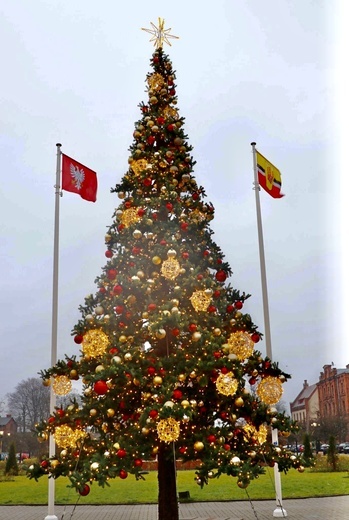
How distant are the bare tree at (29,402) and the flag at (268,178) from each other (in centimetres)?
3536

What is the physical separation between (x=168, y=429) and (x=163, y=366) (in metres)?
Answer: 1.24

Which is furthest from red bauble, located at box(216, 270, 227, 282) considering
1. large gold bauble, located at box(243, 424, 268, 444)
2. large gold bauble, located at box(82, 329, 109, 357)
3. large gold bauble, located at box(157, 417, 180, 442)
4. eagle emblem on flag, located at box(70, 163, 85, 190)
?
eagle emblem on flag, located at box(70, 163, 85, 190)

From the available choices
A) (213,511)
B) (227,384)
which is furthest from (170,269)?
(213,511)

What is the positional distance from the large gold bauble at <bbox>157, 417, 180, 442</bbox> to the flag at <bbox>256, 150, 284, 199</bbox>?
266 inches

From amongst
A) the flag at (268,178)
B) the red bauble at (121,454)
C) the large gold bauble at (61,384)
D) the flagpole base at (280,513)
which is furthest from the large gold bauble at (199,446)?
the flag at (268,178)

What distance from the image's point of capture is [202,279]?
8773 mm

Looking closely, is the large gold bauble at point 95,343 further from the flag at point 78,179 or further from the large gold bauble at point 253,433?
the flag at point 78,179

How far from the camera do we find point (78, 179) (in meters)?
11.6

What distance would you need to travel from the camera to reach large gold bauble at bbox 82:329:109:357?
8398mm

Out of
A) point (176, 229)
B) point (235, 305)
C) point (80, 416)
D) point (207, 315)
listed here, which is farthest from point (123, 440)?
point (176, 229)

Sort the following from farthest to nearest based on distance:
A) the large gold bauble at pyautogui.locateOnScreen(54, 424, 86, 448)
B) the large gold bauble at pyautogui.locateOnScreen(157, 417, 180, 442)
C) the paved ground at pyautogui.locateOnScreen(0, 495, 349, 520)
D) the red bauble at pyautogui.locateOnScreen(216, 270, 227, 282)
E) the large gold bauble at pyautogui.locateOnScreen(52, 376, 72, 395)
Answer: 1. the paved ground at pyautogui.locateOnScreen(0, 495, 349, 520)
2. the red bauble at pyautogui.locateOnScreen(216, 270, 227, 282)
3. the large gold bauble at pyautogui.locateOnScreen(52, 376, 72, 395)
4. the large gold bauble at pyautogui.locateOnScreen(54, 424, 86, 448)
5. the large gold bauble at pyautogui.locateOnScreen(157, 417, 180, 442)

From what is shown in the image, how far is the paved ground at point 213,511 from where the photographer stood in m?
11.2

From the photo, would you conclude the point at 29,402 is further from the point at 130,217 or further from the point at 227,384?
the point at 227,384

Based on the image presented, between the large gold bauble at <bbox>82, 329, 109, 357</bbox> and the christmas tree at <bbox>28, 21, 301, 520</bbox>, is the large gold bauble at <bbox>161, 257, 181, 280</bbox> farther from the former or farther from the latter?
the large gold bauble at <bbox>82, 329, 109, 357</bbox>
